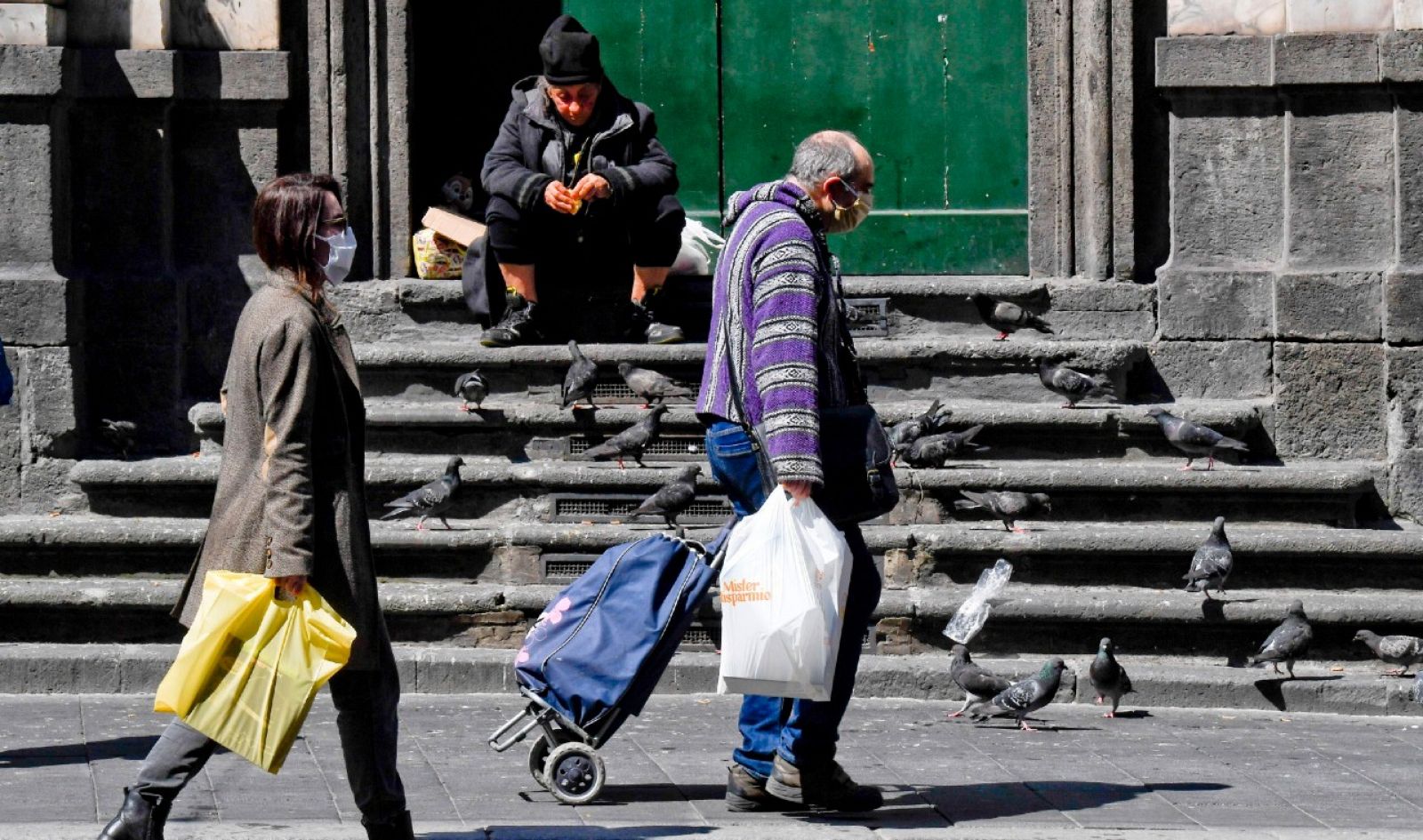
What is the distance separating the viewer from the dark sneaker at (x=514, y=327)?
9.96 metres

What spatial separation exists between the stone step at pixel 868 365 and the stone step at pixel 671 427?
0.11 meters

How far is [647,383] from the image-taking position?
31.4 ft

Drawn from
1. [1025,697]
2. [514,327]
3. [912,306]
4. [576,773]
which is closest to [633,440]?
[514,327]

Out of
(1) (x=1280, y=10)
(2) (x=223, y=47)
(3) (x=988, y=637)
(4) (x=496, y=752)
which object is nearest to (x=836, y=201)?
(4) (x=496, y=752)

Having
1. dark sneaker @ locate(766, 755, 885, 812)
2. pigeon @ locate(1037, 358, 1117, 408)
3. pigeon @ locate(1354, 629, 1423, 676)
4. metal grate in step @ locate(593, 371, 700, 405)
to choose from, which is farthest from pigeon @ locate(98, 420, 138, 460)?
pigeon @ locate(1354, 629, 1423, 676)

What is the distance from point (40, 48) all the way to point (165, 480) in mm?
2164

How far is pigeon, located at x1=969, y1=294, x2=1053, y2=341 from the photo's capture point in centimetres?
1005

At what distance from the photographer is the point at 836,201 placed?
638 centimetres

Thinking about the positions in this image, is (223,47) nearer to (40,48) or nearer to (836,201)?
(40,48)

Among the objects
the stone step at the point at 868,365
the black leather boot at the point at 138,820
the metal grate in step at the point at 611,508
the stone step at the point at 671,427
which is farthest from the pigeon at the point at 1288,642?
the black leather boot at the point at 138,820

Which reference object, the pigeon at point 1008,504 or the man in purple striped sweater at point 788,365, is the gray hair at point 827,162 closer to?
the man in purple striped sweater at point 788,365

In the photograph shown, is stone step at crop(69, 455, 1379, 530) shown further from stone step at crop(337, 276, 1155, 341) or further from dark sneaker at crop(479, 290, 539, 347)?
stone step at crop(337, 276, 1155, 341)

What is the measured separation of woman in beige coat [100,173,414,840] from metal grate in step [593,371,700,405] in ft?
13.7

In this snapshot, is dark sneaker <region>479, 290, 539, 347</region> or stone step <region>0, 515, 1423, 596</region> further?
→ dark sneaker <region>479, 290, 539, 347</region>
